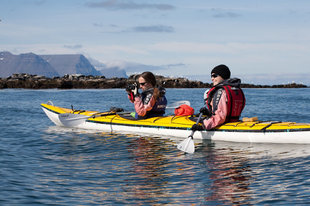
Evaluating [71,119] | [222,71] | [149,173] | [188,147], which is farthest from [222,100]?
[71,119]

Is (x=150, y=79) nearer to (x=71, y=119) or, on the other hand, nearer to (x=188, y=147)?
(x=188, y=147)

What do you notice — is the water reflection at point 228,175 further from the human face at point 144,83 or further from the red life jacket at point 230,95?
the human face at point 144,83

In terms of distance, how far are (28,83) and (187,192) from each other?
203ft

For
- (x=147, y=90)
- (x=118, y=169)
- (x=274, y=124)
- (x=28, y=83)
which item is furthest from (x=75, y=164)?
(x=28, y=83)

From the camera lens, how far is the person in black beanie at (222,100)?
995 centimetres

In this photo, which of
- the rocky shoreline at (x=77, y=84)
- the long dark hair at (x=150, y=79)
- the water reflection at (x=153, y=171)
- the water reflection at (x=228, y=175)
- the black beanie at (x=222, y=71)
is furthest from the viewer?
the rocky shoreline at (x=77, y=84)

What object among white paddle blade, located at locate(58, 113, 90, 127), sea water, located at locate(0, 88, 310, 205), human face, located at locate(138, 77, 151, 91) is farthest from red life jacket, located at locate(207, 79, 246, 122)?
white paddle blade, located at locate(58, 113, 90, 127)

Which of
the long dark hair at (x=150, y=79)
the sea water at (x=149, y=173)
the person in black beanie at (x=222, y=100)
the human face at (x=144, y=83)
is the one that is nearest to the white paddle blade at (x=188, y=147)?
the sea water at (x=149, y=173)

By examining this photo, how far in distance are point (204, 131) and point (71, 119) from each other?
5.94 metres

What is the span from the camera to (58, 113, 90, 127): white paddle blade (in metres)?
14.1

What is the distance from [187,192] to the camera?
599 cm

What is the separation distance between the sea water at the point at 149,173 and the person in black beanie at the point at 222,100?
679 millimetres

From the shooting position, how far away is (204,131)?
10.8 m

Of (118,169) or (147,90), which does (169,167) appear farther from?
(147,90)
